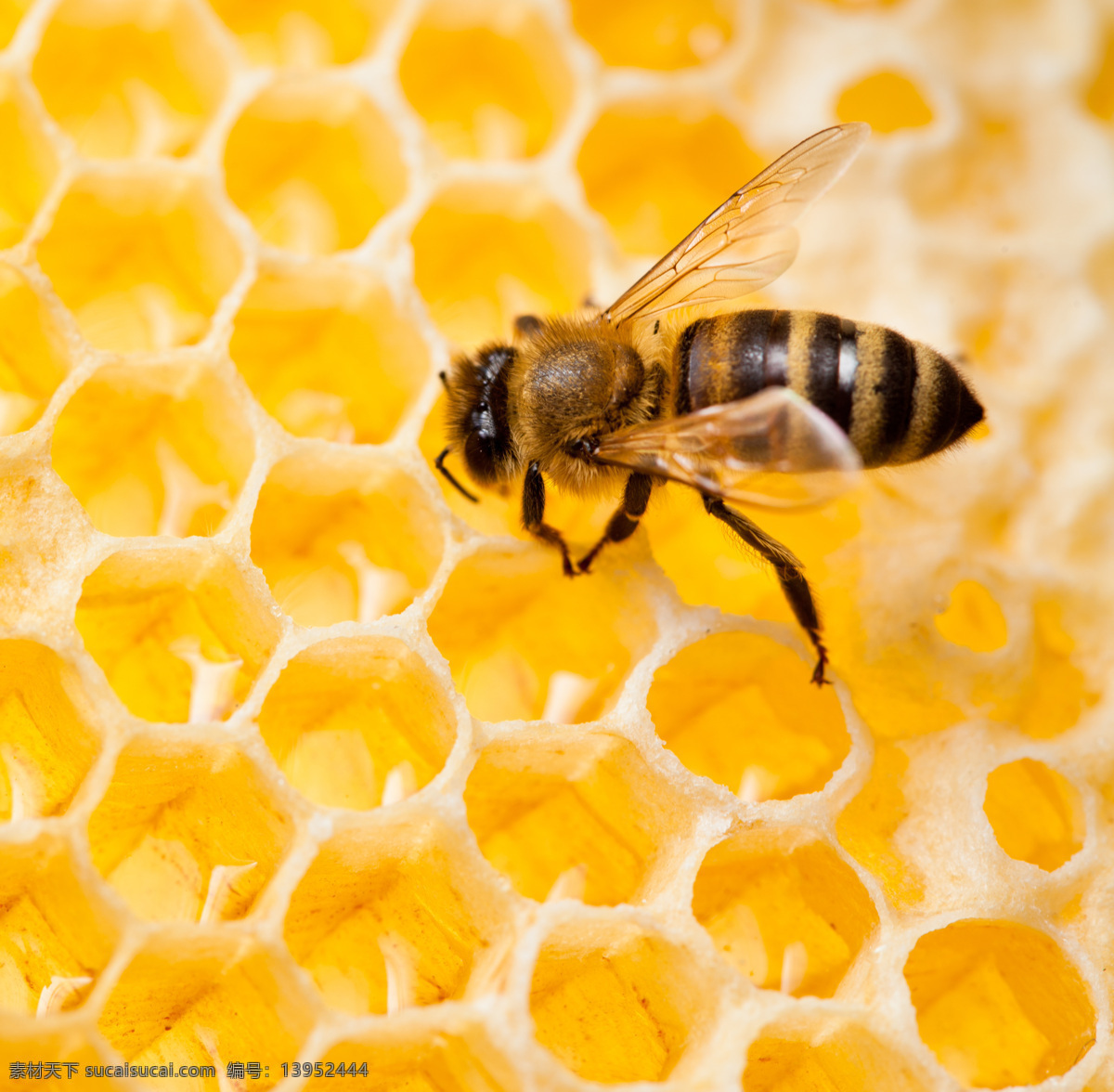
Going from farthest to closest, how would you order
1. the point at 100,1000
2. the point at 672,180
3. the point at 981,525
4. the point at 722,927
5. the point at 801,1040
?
the point at 672,180 → the point at 981,525 → the point at 722,927 → the point at 801,1040 → the point at 100,1000

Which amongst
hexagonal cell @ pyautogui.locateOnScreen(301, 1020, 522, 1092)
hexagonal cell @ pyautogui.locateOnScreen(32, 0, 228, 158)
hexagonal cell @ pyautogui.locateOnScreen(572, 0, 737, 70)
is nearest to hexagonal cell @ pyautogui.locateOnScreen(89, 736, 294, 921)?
hexagonal cell @ pyautogui.locateOnScreen(301, 1020, 522, 1092)

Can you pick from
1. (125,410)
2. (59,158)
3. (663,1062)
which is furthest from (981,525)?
(59,158)

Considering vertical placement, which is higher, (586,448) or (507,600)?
(586,448)

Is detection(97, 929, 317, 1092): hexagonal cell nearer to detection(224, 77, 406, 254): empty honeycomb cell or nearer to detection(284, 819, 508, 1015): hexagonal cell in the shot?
detection(284, 819, 508, 1015): hexagonal cell

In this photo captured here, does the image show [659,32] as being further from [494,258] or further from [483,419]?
[483,419]

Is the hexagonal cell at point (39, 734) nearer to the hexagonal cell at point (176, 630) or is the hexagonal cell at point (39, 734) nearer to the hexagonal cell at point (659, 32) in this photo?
the hexagonal cell at point (176, 630)

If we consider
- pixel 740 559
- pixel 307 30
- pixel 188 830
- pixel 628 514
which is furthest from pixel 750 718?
pixel 307 30

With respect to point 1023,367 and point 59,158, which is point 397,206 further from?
point 1023,367
